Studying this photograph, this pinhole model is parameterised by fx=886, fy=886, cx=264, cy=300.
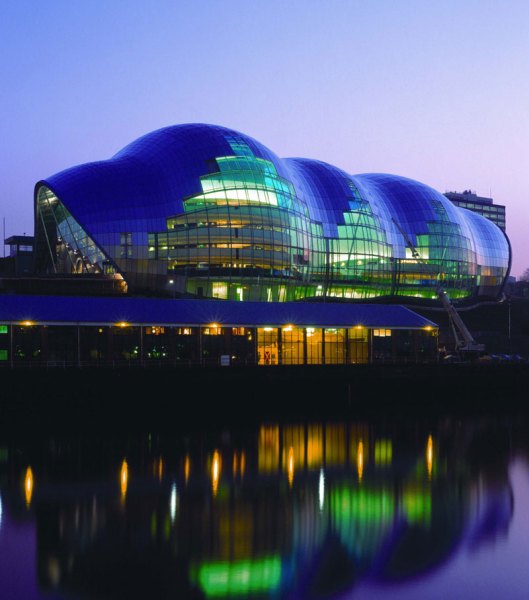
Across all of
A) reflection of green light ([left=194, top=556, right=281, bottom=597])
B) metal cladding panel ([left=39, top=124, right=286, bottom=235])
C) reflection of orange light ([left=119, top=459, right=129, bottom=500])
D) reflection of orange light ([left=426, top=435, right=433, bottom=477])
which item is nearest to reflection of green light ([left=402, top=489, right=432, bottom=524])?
reflection of orange light ([left=426, top=435, right=433, bottom=477])

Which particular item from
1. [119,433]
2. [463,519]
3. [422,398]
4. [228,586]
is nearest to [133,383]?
[119,433]

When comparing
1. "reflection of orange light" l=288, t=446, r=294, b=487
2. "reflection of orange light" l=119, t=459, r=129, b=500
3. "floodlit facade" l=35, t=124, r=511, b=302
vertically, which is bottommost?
"reflection of orange light" l=288, t=446, r=294, b=487

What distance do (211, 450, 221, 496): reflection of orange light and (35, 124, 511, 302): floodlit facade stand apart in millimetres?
35012

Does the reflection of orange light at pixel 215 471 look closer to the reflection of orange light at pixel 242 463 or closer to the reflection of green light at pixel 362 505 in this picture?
the reflection of orange light at pixel 242 463

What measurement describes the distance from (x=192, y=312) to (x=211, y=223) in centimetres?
1232

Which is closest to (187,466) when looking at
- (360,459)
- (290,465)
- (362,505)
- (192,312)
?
(290,465)

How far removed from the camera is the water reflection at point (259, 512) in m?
21.7

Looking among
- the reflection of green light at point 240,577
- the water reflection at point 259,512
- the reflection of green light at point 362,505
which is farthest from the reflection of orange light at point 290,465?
the reflection of green light at point 240,577

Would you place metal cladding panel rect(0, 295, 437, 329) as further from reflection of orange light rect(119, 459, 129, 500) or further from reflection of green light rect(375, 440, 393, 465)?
reflection of orange light rect(119, 459, 129, 500)

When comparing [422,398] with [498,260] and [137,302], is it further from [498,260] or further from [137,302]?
[498,260]

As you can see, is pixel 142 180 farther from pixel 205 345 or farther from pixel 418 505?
pixel 418 505

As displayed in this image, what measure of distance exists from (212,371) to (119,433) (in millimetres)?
12159

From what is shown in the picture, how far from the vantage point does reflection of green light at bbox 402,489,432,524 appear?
27781 millimetres

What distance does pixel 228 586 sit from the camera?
823 inches
